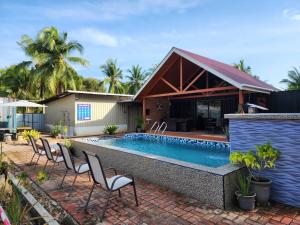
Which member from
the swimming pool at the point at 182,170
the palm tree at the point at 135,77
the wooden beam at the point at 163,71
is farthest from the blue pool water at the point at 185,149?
the palm tree at the point at 135,77

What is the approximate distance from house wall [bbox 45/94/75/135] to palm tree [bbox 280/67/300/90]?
26435mm

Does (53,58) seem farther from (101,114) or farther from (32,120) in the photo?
(101,114)

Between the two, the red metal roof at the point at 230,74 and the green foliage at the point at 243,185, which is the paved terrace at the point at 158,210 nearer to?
the green foliage at the point at 243,185

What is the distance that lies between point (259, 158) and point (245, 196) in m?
0.95

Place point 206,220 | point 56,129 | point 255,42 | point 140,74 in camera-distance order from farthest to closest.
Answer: point 140,74, point 255,42, point 56,129, point 206,220

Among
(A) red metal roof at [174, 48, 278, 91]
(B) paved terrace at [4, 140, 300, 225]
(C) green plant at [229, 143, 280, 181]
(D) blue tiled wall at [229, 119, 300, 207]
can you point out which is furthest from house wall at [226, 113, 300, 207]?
(A) red metal roof at [174, 48, 278, 91]

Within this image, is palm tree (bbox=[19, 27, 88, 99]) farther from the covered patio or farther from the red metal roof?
the red metal roof

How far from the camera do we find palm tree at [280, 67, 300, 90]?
90.5ft

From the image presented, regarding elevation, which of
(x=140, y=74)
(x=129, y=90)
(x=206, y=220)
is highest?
(x=140, y=74)

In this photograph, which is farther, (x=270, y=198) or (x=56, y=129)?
(x=56, y=129)

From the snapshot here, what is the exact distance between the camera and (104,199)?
14.5 ft

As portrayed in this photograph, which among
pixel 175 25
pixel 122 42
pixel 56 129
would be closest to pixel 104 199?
pixel 175 25

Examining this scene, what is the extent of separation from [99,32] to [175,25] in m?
4.24

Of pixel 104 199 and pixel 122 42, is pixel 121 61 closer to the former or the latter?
pixel 122 42
